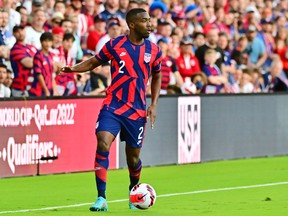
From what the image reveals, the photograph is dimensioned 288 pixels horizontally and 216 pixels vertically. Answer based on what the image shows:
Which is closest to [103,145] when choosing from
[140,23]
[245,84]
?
[140,23]

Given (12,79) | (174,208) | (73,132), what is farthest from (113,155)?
(174,208)

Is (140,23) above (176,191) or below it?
above

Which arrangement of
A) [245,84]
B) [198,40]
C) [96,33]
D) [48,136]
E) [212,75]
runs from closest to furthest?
[48,136] < [96,33] < [212,75] < [198,40] < [245,84]

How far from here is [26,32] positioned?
59.2 ft

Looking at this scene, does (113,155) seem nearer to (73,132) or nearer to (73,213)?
(73,132)

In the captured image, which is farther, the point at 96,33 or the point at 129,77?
the point at 96,33

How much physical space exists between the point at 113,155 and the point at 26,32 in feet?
8.90

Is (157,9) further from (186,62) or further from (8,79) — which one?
(8,79)

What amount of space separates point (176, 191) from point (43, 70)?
3922mm

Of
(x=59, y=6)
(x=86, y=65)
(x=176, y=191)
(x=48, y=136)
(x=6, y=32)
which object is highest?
(x=59, y=6)

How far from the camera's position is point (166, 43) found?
795 inches

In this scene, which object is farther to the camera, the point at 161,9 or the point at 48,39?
the point at 161,9

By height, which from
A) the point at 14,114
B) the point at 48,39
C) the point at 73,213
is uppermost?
the point at 48,39

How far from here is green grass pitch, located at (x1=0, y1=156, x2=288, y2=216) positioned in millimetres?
11797
